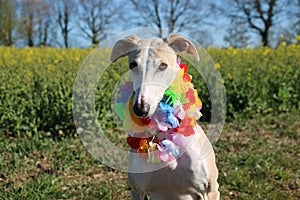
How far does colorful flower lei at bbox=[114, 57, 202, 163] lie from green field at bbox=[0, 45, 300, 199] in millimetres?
1592

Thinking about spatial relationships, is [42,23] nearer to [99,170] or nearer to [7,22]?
[7,22]

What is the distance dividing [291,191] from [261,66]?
350 cm

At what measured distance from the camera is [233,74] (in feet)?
22.7

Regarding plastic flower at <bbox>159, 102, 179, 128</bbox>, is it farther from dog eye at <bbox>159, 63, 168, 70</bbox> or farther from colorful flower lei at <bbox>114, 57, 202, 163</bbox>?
dog eye at <bbox>159, 63, 168, 70</bbox>

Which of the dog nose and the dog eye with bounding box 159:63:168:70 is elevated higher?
the dog eye with bounding box 159:63:168:70

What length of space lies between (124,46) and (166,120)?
51 cm

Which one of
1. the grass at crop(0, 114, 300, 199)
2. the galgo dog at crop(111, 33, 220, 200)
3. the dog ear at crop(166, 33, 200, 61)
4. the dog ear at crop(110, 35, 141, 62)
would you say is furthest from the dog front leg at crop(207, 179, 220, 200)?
the grass at crop(0, 114, 300, 199)

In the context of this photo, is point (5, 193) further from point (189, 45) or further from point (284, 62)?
point (284, 62)

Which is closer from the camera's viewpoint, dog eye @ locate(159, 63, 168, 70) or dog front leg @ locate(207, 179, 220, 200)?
dog eye @ locate(159, 63, 168, 70)

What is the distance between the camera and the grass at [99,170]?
13.0 ft

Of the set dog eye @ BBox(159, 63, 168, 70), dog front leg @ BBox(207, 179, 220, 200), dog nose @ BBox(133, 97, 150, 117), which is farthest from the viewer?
dog front leg @ BBox(207, 179, 220, 200)

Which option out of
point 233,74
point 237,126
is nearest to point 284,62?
point 233,74

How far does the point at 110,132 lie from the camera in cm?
592

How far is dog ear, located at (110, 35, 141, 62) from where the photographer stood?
2412mm
